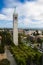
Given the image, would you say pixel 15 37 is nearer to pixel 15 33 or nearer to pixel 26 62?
pixel 15 33

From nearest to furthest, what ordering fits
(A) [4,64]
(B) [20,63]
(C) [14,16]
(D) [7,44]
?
(A) [4,64] → (B) [20,63] → (C) [14,16] → (D) [7,44]

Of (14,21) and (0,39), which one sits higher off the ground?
(14,21)

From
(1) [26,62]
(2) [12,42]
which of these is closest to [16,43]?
(2) [12,42]

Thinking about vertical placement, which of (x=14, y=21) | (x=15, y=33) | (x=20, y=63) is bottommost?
(x=20, y=63)

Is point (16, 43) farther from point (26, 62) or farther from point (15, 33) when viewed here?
point (26, 62)

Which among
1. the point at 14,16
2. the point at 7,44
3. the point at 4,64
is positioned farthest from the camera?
the point at 7,44

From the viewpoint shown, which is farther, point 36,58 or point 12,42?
point 12,42

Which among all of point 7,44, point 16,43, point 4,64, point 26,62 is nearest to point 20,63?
point 26,62

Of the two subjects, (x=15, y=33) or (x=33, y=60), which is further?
(x=15, y=33)

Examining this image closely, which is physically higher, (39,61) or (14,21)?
(14,21)
